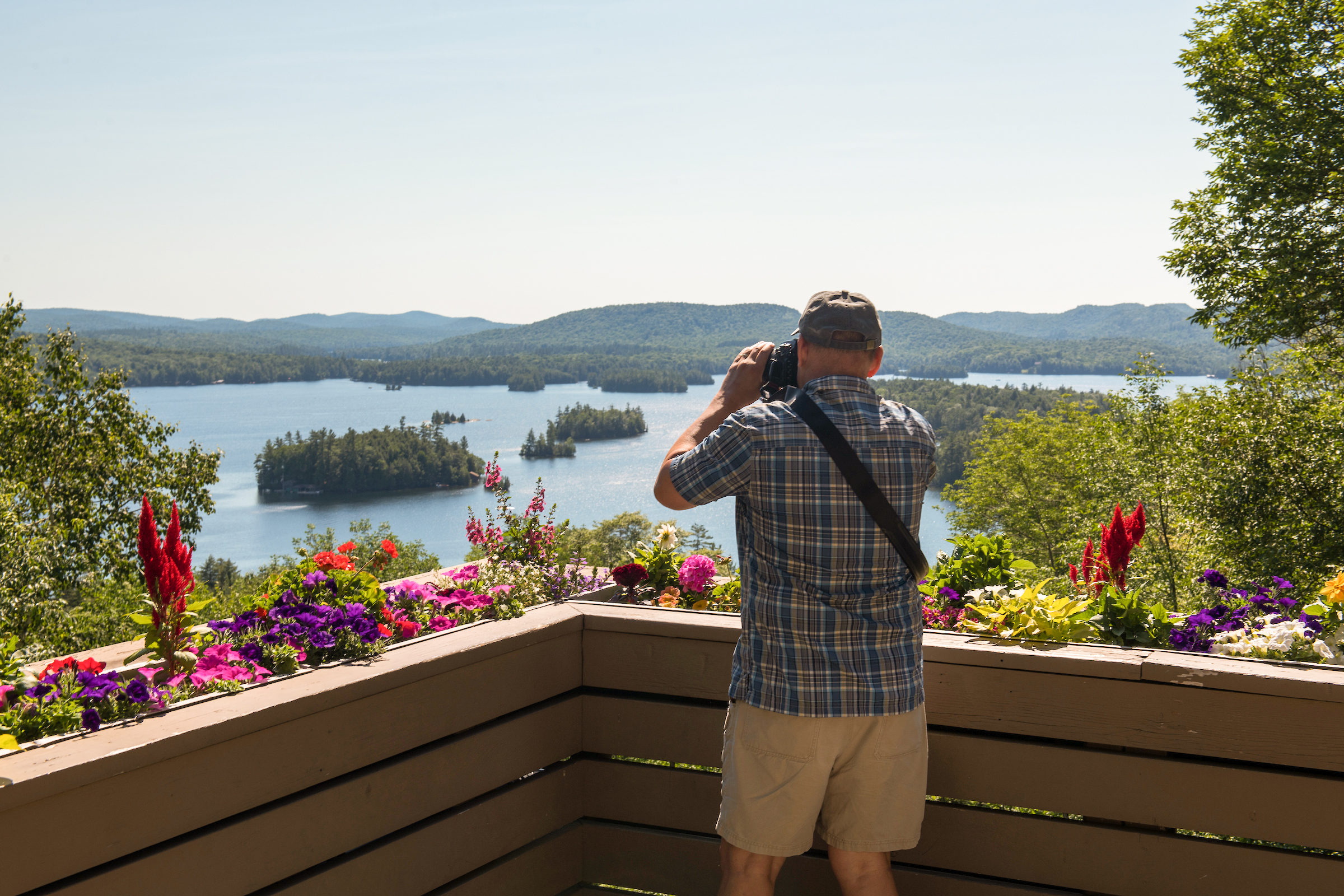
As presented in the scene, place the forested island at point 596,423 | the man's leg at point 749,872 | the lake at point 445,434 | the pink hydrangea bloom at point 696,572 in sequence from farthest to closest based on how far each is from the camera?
the forested island at point 596,423, the lake at point 445,434, the pink hydrangea bloom at point 696,572, the man's leg at point 749,872

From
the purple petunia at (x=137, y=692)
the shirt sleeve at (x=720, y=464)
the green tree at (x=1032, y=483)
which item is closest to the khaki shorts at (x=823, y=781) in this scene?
the shirt sleeve at (x=720, y=464)

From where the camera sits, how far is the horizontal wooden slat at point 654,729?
2.13 metres

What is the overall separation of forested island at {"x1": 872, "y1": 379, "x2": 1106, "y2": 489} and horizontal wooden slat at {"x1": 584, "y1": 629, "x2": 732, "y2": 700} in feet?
105

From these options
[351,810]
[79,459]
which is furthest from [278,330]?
[351,810]

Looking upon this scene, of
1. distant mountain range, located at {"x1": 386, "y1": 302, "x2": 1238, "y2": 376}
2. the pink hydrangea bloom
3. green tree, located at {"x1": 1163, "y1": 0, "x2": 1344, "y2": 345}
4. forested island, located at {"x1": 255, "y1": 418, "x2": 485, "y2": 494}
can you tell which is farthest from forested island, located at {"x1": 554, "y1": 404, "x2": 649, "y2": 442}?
the pink hydrangea bloom

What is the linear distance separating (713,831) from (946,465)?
38.9m

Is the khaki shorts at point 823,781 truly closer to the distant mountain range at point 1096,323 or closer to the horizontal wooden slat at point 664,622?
the horizontal wooden slat at point 664,622

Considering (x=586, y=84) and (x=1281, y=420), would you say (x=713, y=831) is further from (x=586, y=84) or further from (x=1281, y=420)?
(x=586, y=84)

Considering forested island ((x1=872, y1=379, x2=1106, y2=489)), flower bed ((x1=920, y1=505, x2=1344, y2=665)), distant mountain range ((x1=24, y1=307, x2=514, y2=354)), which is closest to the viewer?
flower bed ((x1=920, y1=505, x2=1344, y2=665))

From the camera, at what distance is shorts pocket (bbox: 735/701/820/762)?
5.12 ft

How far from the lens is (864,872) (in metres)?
1.66

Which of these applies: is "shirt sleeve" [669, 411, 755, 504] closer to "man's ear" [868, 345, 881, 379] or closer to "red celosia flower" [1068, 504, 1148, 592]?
"man's ear" [868, 345, 881, 379]

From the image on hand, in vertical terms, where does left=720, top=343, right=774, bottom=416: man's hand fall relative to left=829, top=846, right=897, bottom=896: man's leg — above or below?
above

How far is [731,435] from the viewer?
1553mm
